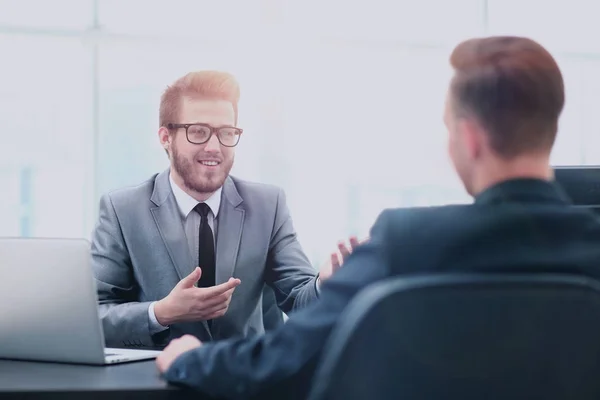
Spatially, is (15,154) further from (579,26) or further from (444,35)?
(579,26)

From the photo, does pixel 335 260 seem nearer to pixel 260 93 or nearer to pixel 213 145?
pixel 213 145

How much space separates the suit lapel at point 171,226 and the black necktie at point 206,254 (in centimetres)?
4

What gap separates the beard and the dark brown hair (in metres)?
1.62

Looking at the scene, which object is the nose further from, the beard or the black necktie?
the black necktie

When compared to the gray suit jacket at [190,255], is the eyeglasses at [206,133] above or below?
above

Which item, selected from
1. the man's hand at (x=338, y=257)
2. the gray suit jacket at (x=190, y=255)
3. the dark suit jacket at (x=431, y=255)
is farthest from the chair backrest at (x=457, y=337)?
the gray suit jacket at (x=190, y=255)

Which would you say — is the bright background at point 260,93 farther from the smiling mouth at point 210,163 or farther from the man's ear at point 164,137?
the smiling mouth at point 210,163

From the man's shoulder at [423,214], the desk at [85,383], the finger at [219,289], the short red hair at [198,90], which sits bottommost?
the desk at [85,383]

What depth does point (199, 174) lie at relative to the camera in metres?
2.76

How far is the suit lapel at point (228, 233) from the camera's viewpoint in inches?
105

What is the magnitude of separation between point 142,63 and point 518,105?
3878 mm

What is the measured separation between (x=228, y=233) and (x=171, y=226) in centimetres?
19

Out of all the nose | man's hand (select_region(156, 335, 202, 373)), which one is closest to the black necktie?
the nose

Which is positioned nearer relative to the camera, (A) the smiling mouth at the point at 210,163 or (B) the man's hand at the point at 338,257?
(B) the man's hand at the point at 338,257
